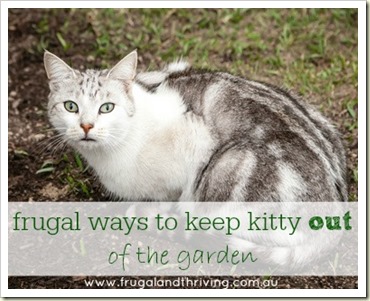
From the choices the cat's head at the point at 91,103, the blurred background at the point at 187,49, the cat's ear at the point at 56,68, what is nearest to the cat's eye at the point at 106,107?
the cat's head at the point at 91,103

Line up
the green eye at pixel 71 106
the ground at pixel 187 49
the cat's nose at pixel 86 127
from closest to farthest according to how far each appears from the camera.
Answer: the cat's nose at pixel 86 127
the green eye at pixel 71 106
the ground at pixel 187 49

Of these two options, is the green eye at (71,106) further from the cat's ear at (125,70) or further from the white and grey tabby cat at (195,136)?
the cat's ear at (125,70)

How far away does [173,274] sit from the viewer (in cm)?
446

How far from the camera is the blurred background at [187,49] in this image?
5.73m

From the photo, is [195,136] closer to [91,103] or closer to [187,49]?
[91,103]

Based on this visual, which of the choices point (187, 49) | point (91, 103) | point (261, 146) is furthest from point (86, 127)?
point (187, 49)

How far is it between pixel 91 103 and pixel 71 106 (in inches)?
6.0

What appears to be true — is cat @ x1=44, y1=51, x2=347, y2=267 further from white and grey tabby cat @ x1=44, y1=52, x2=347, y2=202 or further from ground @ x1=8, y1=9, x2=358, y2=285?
ground @ x1=8, y1=9, x2=358, y2=285

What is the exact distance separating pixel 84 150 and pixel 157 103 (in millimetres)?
596

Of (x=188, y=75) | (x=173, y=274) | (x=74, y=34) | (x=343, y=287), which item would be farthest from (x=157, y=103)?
(x=74, y=34)

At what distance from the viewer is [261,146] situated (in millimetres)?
4340

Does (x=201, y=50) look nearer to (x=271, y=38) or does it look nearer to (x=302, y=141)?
(x=271, y=38)

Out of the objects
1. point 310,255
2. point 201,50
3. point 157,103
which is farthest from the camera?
point 201,50

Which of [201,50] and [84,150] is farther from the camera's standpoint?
[201,50]
